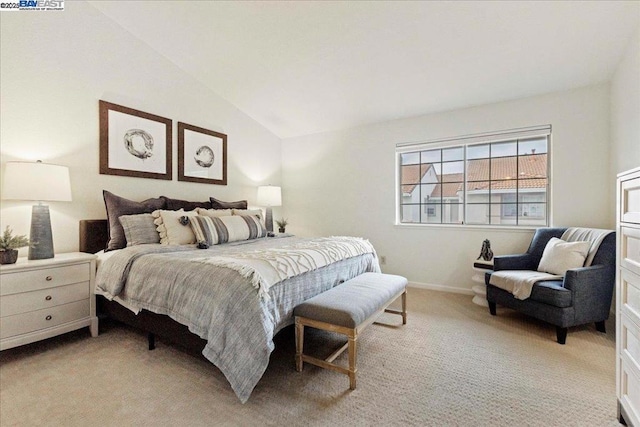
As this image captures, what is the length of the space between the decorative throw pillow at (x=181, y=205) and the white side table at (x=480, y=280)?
3.16 meters

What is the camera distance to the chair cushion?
2.29 m

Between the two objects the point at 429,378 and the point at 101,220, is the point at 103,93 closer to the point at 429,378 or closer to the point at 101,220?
the point at 101,220

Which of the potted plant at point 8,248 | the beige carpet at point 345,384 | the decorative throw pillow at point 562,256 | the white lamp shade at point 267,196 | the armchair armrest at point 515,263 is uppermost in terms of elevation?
the white lamp shade at point 267,196

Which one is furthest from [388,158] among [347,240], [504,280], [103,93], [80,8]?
[80,8]

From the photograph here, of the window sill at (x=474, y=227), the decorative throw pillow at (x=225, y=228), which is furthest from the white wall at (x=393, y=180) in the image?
the decorative throw pillow at (x=225, y=228)

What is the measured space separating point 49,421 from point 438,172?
4128mm

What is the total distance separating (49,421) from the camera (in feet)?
4.91

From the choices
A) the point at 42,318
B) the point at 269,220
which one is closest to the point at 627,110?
the point at 269,220

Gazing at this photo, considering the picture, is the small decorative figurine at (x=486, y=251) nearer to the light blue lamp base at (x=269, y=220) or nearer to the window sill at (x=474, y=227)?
the window sill at (x=474, y=227)

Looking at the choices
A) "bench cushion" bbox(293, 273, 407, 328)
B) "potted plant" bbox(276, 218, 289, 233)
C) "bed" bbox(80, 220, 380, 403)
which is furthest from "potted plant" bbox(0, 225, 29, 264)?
"potted plant" bbox(276, 218, 289, 233)

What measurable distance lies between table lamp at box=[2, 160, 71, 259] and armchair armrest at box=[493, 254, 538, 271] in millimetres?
3932

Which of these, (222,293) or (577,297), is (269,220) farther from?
(577,297)

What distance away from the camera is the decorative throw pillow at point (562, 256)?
2570 mm

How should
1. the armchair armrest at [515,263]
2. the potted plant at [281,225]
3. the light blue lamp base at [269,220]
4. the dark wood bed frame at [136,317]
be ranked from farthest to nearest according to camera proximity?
the potted plant at [281,225], the light blue lamp base at [269,220], the armchair armrest at [515,263], the dark wood bed frame at [136,317]
